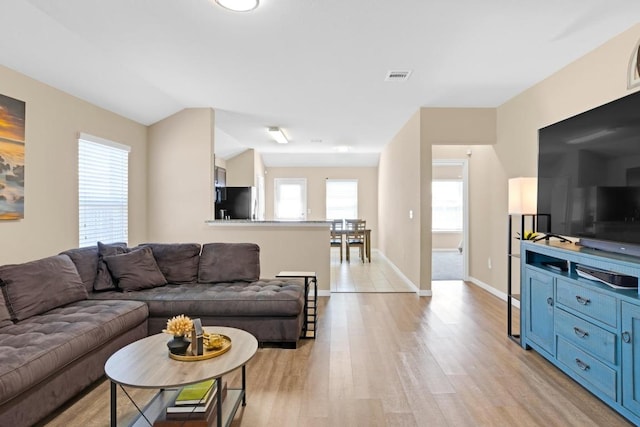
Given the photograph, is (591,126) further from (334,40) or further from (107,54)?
(107,54)

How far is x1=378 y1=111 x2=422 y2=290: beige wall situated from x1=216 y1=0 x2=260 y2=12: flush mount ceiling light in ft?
10.1

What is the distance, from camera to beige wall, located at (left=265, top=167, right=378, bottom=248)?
387 inches

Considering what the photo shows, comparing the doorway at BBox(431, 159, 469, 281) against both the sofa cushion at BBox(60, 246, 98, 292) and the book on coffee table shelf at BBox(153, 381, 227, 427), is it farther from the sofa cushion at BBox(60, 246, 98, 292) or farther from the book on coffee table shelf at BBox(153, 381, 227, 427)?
the book on coffee table shelf at BBox(153, 381, 227, 427)

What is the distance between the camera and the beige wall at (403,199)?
5.08 metres

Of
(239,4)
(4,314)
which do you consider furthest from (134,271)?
(239,4)

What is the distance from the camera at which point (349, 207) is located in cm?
987

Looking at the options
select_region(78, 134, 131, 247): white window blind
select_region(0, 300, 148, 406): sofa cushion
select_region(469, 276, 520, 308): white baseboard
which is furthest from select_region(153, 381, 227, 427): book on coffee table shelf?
select_region(469, 276, 520, 308): white baseboard

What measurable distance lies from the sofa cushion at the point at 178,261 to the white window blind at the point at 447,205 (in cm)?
728

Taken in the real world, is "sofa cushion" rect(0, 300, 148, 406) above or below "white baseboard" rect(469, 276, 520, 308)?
above

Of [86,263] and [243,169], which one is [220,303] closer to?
[86,263]

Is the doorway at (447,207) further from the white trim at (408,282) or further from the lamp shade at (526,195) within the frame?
the lamp shade at (526,195)

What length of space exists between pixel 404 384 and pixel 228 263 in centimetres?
207

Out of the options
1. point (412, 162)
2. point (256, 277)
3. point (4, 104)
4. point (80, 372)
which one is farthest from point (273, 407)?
point (412, 162)

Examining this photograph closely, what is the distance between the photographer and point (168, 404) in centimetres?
193
